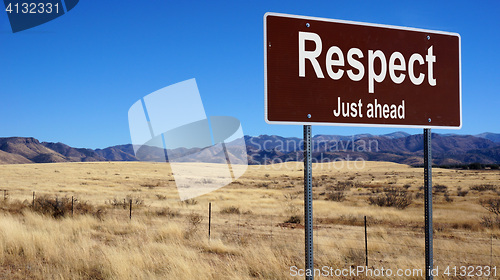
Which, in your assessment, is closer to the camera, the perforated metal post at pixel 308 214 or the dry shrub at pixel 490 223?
the perforated metal post at pixel 308 214

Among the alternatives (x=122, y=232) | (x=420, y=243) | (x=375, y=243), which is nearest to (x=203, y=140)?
(x=122, y=232)

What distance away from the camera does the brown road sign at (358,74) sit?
3.25 meters

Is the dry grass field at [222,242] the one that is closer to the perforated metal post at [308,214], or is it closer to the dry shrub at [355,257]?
the dry shrub at [355,257]

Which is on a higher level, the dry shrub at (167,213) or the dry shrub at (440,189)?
the dry shrub at (167,213)

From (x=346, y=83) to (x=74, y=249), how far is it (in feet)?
26.9

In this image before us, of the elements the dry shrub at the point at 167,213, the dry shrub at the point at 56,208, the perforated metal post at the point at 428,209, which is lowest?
the dry shrub at the point at 167,213

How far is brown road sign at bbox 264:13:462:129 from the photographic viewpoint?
3.25m

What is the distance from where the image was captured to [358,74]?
3520 mm

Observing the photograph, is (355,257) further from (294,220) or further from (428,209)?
(294,220)

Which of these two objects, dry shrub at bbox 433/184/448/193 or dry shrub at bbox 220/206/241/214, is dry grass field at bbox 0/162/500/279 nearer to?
dry shrub at bbox 220/206/241/214

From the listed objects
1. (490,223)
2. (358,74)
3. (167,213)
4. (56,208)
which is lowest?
(167,213)

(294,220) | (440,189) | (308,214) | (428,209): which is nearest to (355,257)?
(428,209)

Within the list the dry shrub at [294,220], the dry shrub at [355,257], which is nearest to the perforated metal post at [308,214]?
the dry shrub at [355,257]

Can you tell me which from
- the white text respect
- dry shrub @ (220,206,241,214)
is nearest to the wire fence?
dry shrub @ (220,206,241,214)
